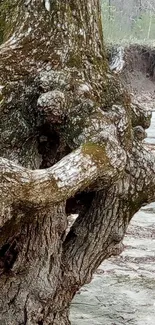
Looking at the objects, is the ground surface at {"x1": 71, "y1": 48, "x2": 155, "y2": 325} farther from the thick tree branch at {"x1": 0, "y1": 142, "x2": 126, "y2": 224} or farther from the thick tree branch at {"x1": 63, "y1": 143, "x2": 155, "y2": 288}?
the thick tree branch at {"x1": 0, "y1": 142, "x2": 126, "y2": 224}

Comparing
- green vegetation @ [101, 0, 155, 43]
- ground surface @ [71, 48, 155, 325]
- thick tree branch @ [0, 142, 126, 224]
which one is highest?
thick tree branch @ [0, 142, 126, 224]

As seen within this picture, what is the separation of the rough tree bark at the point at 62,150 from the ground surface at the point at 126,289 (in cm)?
60

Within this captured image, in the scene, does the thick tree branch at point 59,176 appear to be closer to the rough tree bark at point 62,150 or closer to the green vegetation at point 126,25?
the rough tree bark at point 62,150

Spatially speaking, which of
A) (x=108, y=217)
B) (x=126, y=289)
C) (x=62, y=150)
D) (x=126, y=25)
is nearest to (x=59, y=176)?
(x=62, y=150)

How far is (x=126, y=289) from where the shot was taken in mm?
4348

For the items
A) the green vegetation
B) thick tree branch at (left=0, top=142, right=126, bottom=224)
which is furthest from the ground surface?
the green vegetation

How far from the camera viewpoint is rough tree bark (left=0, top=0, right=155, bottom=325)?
268cm

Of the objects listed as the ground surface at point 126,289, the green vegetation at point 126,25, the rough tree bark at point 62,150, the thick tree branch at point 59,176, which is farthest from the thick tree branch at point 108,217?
the green vegetation at point 126,25

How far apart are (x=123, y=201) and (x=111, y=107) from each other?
45 cm

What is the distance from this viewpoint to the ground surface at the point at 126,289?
3797mm

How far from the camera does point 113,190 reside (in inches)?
122

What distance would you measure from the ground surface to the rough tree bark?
60 cm

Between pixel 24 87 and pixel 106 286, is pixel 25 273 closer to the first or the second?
pixel 24 87

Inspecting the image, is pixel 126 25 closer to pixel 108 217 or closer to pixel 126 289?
pixel 126 289
